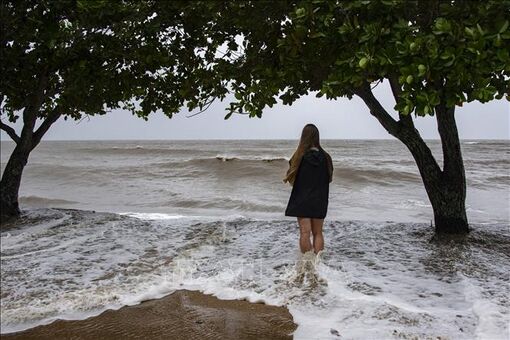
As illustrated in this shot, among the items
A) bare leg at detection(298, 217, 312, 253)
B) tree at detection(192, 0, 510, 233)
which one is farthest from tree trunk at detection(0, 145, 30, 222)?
bare leg at detection(298, 217, 312, 253)

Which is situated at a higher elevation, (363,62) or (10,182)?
(363,62)

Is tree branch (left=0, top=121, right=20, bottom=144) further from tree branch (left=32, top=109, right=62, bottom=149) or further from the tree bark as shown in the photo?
the tree bark

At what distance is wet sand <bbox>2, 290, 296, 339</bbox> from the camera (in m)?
4.07

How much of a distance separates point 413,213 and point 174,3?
10024mm

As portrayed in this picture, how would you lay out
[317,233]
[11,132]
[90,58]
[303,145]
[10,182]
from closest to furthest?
[303,145]
[317,233]
[90,58]
[10,182]
[11,132]

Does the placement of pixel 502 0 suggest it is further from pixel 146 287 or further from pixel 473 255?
pixel 146 287

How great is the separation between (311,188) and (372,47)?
6.80 ft

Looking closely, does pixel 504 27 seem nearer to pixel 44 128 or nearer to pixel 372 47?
pixel 372 47

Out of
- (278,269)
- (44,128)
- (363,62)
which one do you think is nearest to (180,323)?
(278,269)

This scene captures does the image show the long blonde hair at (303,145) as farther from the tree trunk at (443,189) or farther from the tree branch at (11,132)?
the tree branch at (11,132)

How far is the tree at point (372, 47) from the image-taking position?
14.9 feet

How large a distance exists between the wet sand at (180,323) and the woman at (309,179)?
166 centimetres

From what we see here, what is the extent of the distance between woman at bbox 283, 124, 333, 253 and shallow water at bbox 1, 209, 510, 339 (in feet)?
2.66

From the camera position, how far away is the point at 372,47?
5.00 metres
